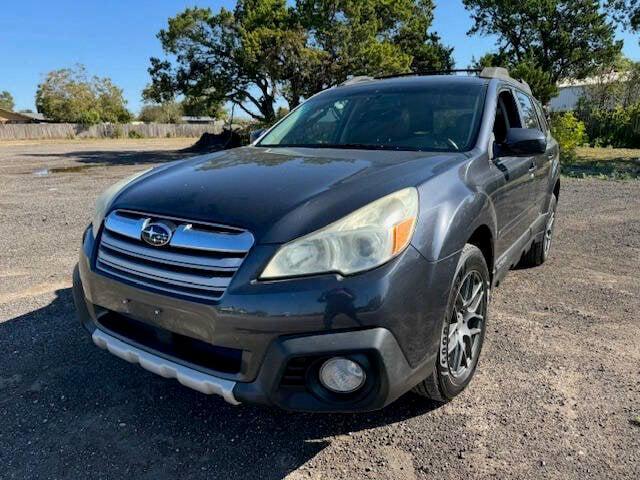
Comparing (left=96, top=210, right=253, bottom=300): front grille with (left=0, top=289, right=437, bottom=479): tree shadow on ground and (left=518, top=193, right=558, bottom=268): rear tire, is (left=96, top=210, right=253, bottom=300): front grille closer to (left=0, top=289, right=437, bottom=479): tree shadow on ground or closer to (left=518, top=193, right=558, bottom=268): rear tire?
(left=0, top=289, right=437, bottom=479): tree shadow on ground

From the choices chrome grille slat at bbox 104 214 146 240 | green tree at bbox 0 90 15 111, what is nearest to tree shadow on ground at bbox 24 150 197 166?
chrome grille slat at bbox 104 214 146 240

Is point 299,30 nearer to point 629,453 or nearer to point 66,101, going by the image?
point 629,453

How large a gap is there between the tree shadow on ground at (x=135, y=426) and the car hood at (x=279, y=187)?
104 centimetres

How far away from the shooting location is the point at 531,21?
2820 centimetres

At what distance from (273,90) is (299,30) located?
496cm

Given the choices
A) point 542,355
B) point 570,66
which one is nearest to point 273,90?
point 570,66

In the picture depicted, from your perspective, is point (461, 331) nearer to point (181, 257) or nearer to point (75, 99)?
point (181, 257)

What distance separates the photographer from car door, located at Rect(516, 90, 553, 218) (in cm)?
404

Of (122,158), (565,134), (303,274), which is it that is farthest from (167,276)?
(122,158)

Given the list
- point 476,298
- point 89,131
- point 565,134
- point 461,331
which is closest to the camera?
point 461,331

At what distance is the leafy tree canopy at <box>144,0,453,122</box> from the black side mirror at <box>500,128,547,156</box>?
1914cm

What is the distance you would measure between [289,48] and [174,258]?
20.9m

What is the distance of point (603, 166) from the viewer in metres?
15.7

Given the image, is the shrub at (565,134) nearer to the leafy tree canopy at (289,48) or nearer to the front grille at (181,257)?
the leafy tree canopy at (289,48)
